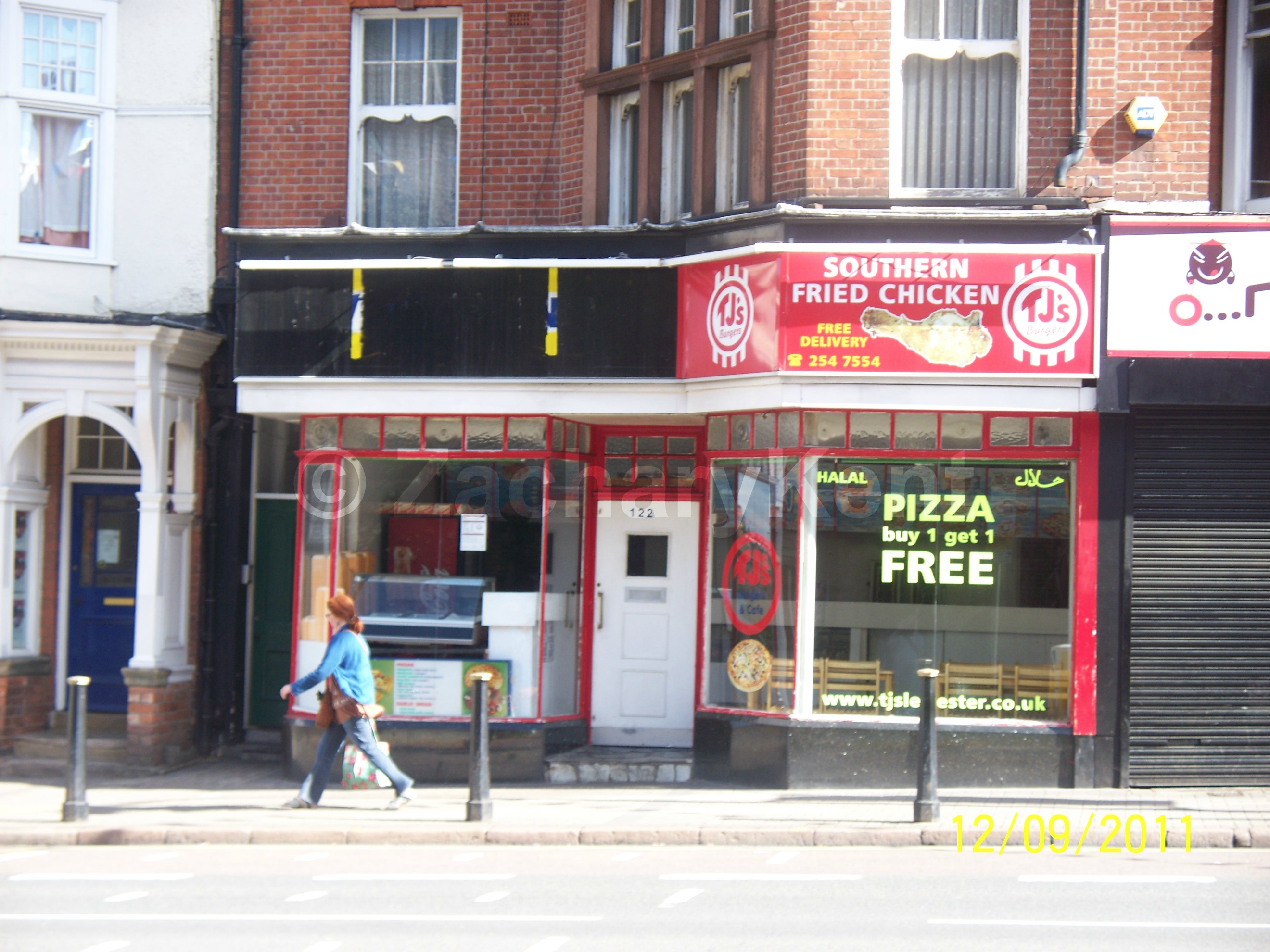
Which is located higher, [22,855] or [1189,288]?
[1189,288]

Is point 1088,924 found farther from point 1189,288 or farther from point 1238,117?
point 1238,117

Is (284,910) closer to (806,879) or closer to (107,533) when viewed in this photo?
(806,879)

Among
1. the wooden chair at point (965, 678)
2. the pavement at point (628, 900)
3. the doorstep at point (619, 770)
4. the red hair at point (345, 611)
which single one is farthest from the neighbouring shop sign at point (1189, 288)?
the red hair at point (345, 611)

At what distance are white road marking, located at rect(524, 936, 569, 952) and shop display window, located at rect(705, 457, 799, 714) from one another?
482 centimetres

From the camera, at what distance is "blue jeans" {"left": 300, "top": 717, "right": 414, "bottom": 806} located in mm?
10609

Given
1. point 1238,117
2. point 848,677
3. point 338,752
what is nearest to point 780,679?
point 848,677

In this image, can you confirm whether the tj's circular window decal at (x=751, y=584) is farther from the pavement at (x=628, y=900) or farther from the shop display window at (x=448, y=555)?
the pavement at (x=628, y=900)

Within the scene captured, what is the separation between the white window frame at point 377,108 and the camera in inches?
526

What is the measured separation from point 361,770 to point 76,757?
2150mm

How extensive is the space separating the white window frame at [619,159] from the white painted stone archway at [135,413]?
4.11 m

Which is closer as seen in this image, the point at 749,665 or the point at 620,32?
the point at 749,665

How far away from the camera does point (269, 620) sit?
Result: 13922 mm
